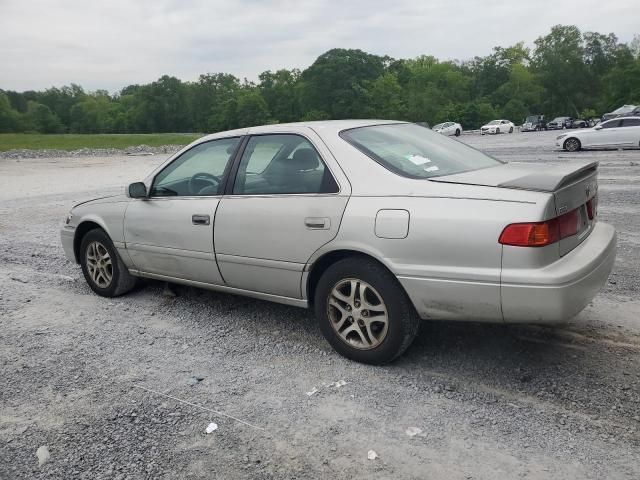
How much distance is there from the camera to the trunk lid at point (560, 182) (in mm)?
3258

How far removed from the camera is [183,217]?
465 centimetres

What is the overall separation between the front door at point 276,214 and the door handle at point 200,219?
0.37 ft

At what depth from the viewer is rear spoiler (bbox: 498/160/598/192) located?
3.22 metres

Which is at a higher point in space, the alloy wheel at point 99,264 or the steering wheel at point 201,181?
the steering wheel at point 201,181

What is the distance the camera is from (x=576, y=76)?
92.9 meters

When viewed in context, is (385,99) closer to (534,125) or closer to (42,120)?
(534,125)

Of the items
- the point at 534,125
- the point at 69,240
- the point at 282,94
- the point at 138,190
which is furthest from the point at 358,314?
the point at 282,94

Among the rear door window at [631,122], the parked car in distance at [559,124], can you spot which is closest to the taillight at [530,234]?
the rear door window at [631,122]

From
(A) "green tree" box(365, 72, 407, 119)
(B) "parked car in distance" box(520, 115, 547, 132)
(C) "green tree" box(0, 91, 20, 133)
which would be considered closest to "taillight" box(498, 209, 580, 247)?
(B) "parked car in distance" box(520, 115, 547, 132)

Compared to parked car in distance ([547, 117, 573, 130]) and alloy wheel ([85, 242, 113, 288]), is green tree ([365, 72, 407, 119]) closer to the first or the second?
parked car in distance ([547, 117, 573, 130])

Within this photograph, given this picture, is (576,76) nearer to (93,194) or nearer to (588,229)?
(93,194)

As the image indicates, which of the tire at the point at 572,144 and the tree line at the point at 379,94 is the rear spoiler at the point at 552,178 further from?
the tree line at the point at 379,94

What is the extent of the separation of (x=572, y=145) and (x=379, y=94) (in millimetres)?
63713

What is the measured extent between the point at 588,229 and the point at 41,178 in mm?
20768
